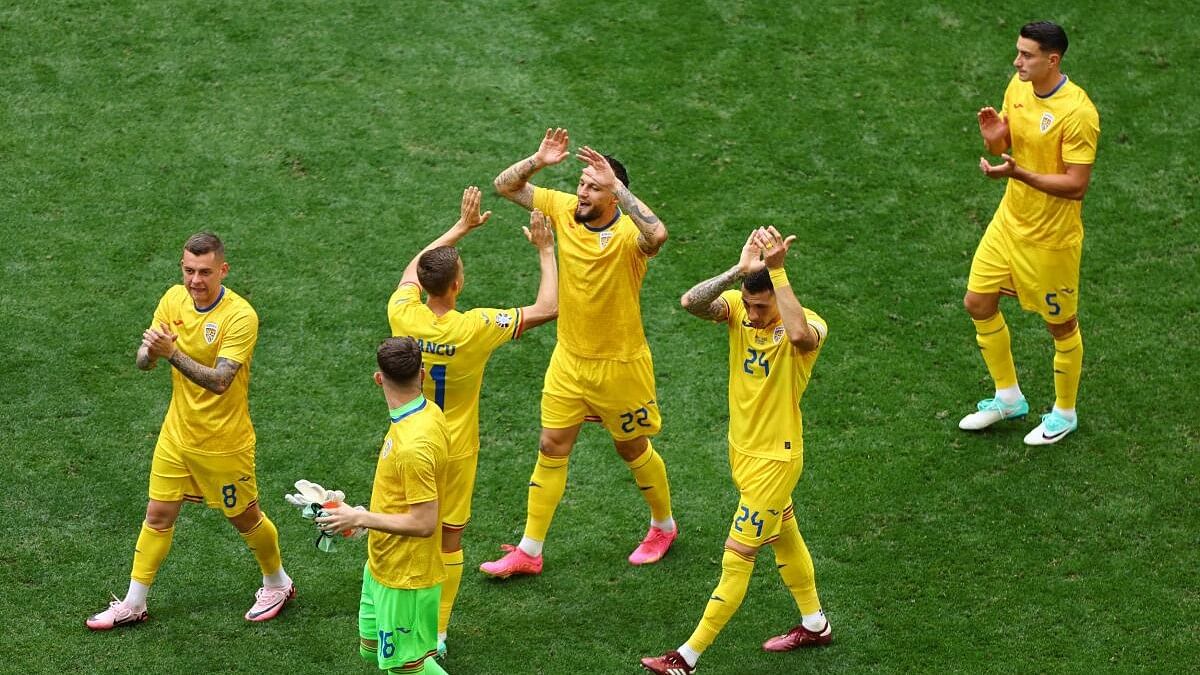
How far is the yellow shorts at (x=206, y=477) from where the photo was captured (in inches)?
320

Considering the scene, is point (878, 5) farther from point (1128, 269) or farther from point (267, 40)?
Answer: point (267, 40)

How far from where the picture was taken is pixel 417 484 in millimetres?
6742

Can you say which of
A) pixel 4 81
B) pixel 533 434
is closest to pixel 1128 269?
pixel 533 434

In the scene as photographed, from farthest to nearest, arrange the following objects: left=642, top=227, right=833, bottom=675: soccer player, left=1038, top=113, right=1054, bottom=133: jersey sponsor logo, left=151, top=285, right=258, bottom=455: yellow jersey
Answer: left=1038, top=113, right=1054, bottom=133: jersey sponsor logo
left=151, top=285, right=258, bottom=455: yellow jersey
left=642, top=227, right=833, bottom=675: soccer player

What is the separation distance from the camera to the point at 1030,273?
9438 mm

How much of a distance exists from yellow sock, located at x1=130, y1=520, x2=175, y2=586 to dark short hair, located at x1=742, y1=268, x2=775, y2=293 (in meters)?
3.57

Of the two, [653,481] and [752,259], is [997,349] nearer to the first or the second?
[653,481]

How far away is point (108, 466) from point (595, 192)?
12.6 feet

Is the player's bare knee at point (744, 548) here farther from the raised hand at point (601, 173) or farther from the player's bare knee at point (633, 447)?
the raised hand at point (601, 173)

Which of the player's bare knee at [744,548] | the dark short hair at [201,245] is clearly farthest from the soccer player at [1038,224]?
the dark short hair at [201,245]

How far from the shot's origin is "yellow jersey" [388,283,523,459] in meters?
7.61

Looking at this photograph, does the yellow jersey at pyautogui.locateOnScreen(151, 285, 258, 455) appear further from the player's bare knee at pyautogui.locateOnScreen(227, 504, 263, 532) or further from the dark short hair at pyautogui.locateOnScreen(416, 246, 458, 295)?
the dark short hair at pyautogui.locateOnScreen(416, 246, 458, 295)

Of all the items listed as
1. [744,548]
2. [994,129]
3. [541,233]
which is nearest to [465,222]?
[541,233]

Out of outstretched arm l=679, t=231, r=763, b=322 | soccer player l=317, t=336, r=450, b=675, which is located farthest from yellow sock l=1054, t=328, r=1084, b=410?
soccer player l=317, t=336, r=450, b=675
